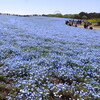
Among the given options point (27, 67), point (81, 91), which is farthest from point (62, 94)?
point (27, 67)

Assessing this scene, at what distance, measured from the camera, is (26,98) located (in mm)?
5758

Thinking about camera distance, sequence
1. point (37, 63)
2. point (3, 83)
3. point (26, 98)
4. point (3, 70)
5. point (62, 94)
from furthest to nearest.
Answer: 1. point (37, 63)
2. point (3, 70)
3. point (3, 83)
4. point (62, 94)
5. point (26, 98)

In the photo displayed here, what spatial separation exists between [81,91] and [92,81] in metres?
1.18

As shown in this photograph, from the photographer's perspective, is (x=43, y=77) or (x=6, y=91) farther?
(x=43, y=77)

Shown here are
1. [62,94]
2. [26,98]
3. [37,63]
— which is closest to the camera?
[26,98]

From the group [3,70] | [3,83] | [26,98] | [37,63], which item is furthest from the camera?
[37,63]

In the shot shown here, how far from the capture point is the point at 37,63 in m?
9.33

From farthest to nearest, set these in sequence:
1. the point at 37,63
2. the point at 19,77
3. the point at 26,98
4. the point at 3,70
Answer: the point at 37,63
the point at 3,70
the point at 19,77
the point at 26,98

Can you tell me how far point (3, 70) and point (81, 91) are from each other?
3.29 m

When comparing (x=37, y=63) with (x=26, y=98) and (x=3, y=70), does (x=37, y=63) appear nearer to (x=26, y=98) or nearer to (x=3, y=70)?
(x=3, y=70)

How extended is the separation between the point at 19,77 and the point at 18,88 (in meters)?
1.12

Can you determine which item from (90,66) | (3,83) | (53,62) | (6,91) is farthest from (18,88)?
(90,66)

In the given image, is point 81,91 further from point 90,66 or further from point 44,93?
point 90,66

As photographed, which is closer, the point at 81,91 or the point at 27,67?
the point at 81,91
